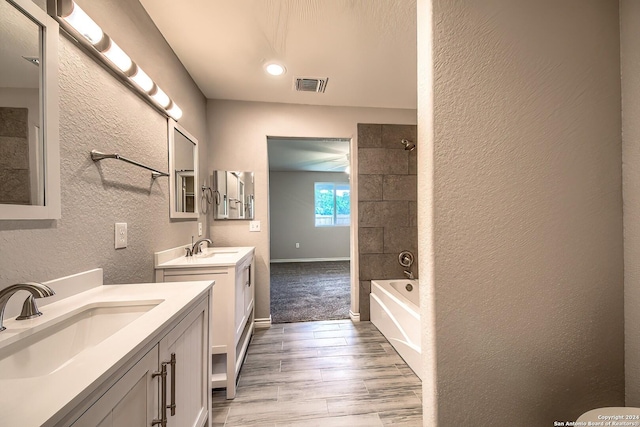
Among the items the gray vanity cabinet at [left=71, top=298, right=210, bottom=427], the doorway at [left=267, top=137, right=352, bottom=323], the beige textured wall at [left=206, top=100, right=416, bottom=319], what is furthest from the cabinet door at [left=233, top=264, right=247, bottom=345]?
the doorway at [left=267, top=137, right=352, bottom=323]

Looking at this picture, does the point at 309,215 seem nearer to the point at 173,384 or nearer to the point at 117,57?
the point at 117,57

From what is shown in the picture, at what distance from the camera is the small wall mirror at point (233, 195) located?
254cm

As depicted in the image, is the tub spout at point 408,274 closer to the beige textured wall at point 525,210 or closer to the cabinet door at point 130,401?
the beige textured wall at point 525,210

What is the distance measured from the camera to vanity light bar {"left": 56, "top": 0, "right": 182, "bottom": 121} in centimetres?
88

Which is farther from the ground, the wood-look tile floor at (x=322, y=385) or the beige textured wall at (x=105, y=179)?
the beige textured wall at (x=105, y=179)

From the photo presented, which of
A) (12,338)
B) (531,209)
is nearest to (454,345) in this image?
(531,209)

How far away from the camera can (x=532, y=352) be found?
0.93 metres

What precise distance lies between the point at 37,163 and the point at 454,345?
1602 millimetres

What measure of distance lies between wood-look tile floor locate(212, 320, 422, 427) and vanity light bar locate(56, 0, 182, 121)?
196 centimetres

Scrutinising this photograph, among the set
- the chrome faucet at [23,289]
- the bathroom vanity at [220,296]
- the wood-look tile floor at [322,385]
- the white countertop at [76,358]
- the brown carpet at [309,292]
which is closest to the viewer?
the white countertop at [76,358]

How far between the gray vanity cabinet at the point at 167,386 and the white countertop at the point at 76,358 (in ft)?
0.18

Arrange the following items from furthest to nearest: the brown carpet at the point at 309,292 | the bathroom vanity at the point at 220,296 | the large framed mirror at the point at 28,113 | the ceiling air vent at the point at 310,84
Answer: the brown carpet at the point at 309,292 → the ceiling air vent at the point at 310,84 → the bathroom vanity at the point at 220,296 → the large framed mirror at the point at 28,113

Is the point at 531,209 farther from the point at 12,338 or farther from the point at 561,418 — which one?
the point at 12,338

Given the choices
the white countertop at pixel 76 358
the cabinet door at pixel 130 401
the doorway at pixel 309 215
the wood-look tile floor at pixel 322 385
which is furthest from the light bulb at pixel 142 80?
the doorway at pixel 309 215
